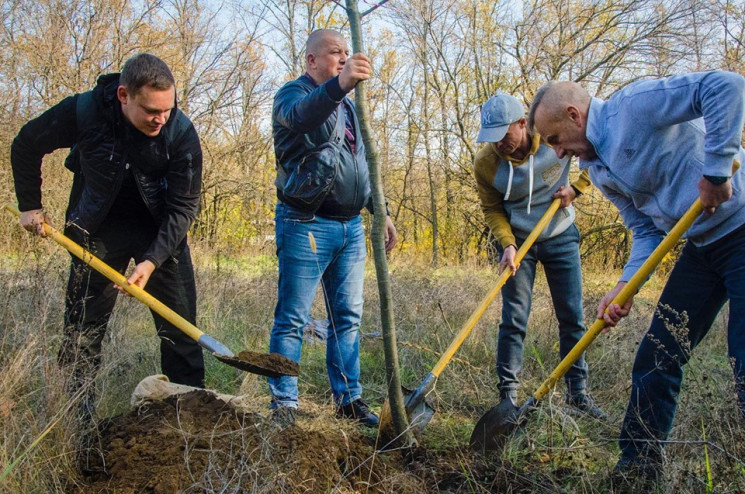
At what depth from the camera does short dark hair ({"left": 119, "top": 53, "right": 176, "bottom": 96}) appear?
8.60 ft

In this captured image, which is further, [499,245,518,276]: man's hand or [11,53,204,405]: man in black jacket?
[499,245,518,276]: man's hand

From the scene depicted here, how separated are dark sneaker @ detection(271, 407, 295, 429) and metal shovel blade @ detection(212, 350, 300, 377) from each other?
0.20 metres

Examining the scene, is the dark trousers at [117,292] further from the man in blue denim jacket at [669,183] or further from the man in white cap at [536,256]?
the man in blue denim jacket at [669,183]

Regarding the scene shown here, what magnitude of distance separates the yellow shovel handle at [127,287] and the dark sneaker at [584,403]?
223cm

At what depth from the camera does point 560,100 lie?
7.75ft

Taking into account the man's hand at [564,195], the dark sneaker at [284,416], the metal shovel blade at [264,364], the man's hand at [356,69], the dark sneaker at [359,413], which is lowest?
the dark sneaker at [359,413]

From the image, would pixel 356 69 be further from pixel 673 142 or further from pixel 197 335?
pixel 197 335

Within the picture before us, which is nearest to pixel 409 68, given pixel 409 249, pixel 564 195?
pixel 409 249

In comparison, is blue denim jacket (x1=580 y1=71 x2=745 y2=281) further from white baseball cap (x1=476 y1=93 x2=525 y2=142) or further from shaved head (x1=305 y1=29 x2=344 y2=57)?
shaved head (x1=305 y1=29 x2=344 y2=57)

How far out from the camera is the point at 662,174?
225cm

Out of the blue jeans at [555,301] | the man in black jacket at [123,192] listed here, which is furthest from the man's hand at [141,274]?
the blue jeans at [555,301]

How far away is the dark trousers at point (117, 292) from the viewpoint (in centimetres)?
285

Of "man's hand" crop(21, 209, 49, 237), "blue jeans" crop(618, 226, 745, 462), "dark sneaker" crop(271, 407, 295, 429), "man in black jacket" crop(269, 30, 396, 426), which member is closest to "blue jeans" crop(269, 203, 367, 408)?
"man in black jacket" crop(269, 30, 396, 426)

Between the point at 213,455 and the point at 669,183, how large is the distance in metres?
2.12
